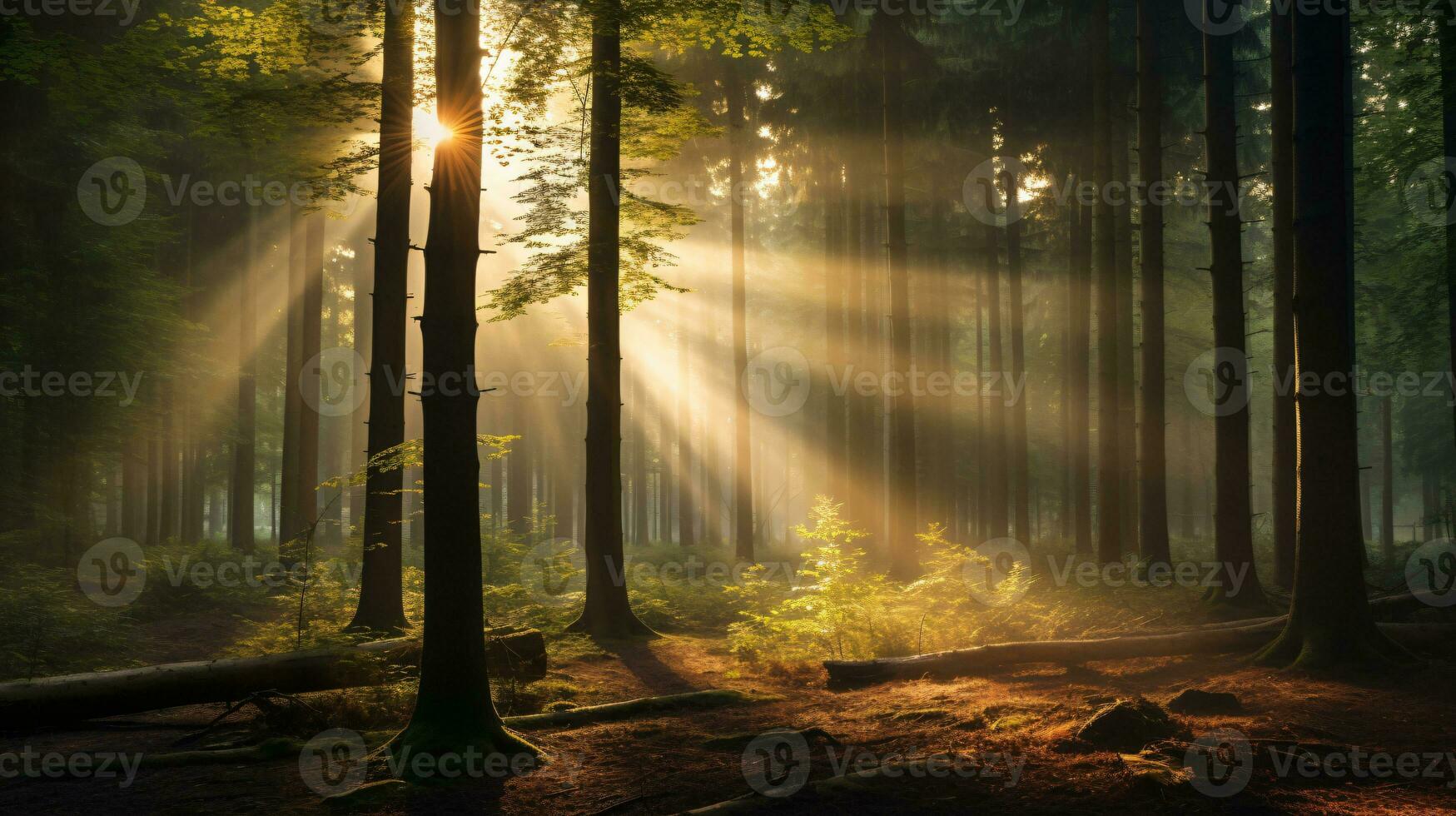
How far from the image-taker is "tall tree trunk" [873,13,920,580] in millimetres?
17234

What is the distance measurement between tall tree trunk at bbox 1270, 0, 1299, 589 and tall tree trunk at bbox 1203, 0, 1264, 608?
648 mm

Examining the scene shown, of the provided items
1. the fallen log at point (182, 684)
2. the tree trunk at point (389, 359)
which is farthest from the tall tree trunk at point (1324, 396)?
the tree trunk at point (389, 359)

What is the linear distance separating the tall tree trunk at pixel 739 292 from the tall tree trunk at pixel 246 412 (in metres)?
14.8

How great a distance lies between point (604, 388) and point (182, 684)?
7.48 metres

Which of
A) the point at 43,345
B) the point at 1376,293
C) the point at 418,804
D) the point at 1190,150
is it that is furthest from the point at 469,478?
the point at 1376,293

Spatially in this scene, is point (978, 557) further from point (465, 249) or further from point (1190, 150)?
point (1190, 150)

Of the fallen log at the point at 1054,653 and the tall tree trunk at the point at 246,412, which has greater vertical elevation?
the tall tree trunk at the point at 246,412

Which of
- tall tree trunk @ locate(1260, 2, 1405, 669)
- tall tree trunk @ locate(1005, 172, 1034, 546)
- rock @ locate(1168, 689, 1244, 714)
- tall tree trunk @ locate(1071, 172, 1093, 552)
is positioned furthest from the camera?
tall tree trunk @ locate(1005, 172, 1034, 546)

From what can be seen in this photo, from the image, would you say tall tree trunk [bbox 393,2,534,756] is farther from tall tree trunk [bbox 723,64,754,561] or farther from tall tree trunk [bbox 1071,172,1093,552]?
tall tree trunk [bbox 1071,172,1093,552]

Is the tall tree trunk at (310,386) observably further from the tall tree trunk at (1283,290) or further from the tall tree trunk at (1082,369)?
the tall tree trunk at (1283,290)

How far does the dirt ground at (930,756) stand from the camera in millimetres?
5332

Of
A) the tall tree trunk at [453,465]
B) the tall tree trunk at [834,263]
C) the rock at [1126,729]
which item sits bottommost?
the rock at [1126,729]

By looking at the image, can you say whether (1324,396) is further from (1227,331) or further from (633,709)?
(633,709)

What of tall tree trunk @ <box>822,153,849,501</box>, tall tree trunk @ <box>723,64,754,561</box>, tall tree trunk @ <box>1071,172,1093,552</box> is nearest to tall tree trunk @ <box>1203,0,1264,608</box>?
tall tree trunk @ <box>1071,172,1093,552</box>
